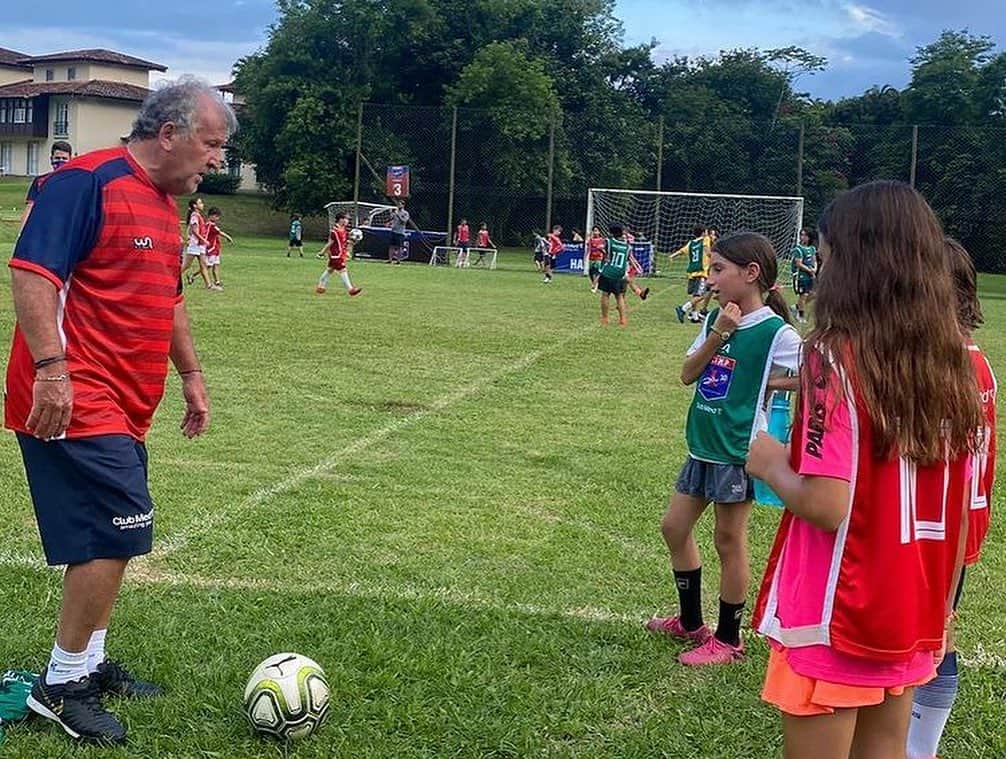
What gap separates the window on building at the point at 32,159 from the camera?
7450cm

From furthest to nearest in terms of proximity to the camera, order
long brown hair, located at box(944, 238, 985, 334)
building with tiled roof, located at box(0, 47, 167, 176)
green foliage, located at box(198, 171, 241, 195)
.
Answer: building with tiled roof, located at box(0, 47, 167, 176)
green foliage, located at box(198, 171, 241, 195)
long brown hair, located at box(944, 238, 985, 334)

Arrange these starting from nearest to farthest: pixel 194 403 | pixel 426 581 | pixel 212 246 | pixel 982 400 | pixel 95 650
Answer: pixel 982 400, pixel 95 650, pixel 194 403, pixel 426 581, pixel 212 246

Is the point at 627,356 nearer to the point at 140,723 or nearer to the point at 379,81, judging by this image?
the point at 140,723

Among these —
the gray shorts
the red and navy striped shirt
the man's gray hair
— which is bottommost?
the gray shorts

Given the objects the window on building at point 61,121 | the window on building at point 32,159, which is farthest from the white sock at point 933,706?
the window on building at point 32,159

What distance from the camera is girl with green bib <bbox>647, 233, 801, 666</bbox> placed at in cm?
432

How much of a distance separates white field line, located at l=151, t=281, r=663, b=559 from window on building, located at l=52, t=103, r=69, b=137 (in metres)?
66.2

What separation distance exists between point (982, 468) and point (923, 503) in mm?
542

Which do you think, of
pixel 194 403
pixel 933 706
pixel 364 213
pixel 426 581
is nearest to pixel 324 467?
pixel 426 581

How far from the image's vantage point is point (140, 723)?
370cm

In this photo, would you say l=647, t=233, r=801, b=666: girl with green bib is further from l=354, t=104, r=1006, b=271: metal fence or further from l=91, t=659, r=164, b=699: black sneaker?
l=354, t=104, r=1006, b=271: metal fence

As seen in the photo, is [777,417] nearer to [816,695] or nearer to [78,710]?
[816,695]

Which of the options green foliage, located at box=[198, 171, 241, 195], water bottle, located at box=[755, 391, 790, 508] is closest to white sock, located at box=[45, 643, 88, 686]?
water bottle, located at box=[755, 391, 790, 508]

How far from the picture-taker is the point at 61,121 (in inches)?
2813
